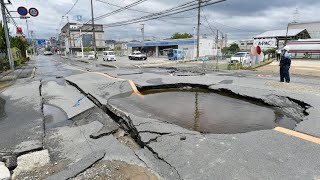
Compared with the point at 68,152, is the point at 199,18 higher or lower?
higher

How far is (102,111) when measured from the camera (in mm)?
6188

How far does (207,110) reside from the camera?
642 centimetres

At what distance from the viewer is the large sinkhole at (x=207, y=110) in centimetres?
509

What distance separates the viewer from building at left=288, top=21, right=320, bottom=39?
46406 mm

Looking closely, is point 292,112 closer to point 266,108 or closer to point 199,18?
point 266,108

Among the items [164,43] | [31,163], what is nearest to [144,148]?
A: [31,163]

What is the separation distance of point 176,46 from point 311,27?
30011 millimetres

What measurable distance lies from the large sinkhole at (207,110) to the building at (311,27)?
5071cm

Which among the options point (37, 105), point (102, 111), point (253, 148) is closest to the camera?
point (253, 148)

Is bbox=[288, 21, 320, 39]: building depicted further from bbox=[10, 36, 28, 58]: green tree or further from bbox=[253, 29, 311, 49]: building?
bbox=[10, 36, 28, 58]: green tree

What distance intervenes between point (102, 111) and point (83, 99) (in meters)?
1.87

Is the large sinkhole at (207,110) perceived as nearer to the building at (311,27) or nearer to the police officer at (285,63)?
the police officer at (285,63)

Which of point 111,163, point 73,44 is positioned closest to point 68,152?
point 111,163

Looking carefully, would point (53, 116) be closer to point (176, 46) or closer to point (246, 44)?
point (176, 46)
